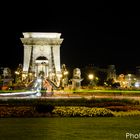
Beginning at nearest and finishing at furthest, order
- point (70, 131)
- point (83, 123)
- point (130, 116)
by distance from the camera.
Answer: point (70, 131), point (83, 123), point (130, 116)

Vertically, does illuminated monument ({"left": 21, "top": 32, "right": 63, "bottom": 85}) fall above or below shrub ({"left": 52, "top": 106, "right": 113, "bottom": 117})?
above

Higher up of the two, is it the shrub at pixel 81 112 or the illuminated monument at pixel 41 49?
the illuminated monument at pixel 41 49

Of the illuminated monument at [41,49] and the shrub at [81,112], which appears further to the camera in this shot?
the illuminated monument at [41,49]

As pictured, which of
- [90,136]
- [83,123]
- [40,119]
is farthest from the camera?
[40,119]

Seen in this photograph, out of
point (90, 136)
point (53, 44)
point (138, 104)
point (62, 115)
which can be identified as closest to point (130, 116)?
point (62, 115)

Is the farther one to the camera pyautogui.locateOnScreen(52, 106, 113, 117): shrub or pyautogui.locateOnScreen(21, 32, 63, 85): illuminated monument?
pyautogui.locateOnScreen(21, 32, 63, 85): illuminated monument

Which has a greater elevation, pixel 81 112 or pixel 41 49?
pixel 41 49

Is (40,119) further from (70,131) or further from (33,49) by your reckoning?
(33,49)

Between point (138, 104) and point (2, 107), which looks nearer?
point (2, 107)

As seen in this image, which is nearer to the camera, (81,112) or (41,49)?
(81,112)

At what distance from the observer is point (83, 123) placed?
17875 mm

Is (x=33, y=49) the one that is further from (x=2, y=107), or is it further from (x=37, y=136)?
(x=37, y=136)

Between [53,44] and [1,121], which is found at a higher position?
[53,44]

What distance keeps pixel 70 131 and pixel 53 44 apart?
76.7 meters
